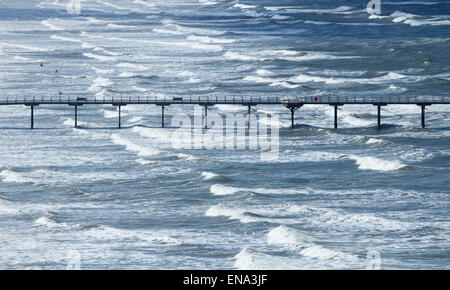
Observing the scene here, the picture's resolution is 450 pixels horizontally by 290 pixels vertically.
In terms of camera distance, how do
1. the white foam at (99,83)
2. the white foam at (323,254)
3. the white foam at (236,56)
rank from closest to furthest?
the white foam at (323,254) → the white foam at (99,83) → the white foam at (236,56)

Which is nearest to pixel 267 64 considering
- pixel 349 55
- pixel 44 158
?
pixel 349 55

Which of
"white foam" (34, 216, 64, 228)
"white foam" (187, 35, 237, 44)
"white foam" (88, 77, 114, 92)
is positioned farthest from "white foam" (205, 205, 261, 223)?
"white foam" (187, 35, 237, 44)

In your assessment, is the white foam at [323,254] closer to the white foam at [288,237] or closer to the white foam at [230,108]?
the white foam at [288,237]

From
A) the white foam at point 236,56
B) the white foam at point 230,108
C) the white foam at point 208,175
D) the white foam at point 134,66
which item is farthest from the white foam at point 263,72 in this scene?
the white foam at point 208,175

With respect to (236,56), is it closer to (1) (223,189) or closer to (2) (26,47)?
(2) (26,47)

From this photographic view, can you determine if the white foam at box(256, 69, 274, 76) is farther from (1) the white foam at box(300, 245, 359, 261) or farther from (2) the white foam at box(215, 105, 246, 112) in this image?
(1) the white foam at box(300, 245, 359, 261)
